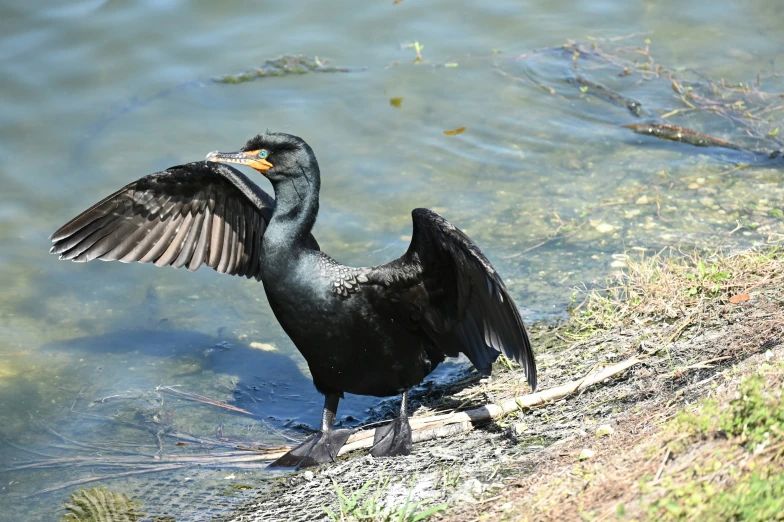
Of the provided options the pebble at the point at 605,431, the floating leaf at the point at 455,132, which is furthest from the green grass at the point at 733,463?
the floating leaf at the point at 455,132

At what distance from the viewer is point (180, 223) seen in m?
5.04

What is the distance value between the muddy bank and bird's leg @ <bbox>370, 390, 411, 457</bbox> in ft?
0.24

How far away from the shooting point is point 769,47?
9125 mm

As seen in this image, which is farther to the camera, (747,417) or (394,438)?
(394,438)

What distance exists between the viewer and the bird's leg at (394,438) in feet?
13.5

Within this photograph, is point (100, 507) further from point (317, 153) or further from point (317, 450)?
point (317, 153)

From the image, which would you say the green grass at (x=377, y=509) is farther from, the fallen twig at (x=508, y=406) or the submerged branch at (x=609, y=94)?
the submerged branch at (x=609, y=94)

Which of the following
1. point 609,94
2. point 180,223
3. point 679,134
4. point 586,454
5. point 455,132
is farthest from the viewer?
point 609,94

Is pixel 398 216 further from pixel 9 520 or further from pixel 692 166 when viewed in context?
pixel 9 520

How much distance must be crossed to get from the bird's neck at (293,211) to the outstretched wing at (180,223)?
0.40 meters

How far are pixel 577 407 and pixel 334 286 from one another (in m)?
1.25

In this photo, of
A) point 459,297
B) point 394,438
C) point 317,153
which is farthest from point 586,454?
point 317,153

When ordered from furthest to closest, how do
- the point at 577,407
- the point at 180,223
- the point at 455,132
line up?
the point at 455,132 < the point at 180,223 < the point at 577,407

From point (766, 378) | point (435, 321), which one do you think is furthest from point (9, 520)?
point (766, 378)
